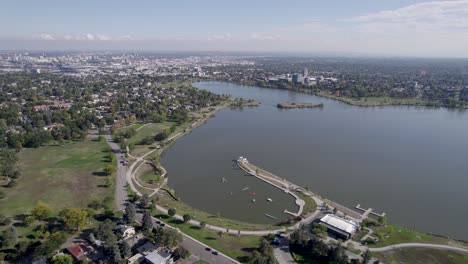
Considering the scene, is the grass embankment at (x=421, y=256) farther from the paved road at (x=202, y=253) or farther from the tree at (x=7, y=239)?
the tree at (x=7, y=239)

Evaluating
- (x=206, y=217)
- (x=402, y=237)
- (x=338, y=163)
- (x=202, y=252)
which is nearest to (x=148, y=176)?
(x=206, y=217)

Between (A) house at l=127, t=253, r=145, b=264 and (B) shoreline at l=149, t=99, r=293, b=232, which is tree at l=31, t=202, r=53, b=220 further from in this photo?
(B) shoreline at l=149, t=99, r=293, b=232

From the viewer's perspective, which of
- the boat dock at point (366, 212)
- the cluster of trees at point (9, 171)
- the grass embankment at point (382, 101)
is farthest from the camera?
the grass embankment at point (382, 101)

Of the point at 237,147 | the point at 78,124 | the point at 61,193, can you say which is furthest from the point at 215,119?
the point at 61,193

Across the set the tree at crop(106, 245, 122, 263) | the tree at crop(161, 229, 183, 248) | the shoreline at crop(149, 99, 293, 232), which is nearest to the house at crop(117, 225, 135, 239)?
the tree at crop(106, 245, 122, 263)

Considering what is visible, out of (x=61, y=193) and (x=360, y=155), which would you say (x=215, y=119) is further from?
(x=61, y=193)

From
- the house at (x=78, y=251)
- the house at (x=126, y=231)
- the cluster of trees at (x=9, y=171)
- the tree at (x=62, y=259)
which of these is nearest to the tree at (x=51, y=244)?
the house at (x=78, y=251)
